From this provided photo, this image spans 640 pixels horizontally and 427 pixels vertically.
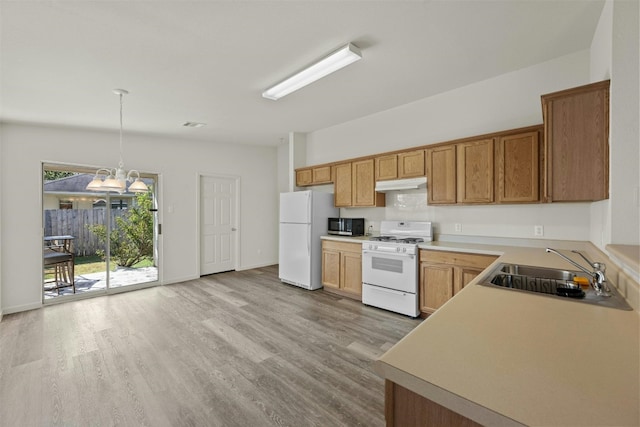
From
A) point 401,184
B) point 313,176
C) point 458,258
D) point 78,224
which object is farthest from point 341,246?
point 78,224

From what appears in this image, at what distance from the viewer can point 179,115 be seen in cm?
410

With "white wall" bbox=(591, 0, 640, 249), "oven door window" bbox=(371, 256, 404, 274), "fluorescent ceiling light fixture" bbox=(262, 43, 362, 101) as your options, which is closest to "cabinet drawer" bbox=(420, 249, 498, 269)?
"oven door window" bbox=(371, 256, 404, 274)

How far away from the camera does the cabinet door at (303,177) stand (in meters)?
5.17

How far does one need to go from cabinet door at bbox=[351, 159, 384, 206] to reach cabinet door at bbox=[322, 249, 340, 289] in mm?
883

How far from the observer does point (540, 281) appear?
189 centimetres

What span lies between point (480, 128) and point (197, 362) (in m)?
3.90

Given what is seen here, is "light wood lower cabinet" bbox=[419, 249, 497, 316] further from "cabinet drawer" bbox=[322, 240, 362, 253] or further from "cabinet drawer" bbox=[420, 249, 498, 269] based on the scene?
"cabinet drawer" bbox=[322, 240, 362, 253]

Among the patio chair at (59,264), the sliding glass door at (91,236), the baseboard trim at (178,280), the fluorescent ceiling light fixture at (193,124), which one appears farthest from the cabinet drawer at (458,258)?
the patio chair at (59,264)

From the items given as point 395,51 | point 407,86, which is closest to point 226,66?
point 395,51

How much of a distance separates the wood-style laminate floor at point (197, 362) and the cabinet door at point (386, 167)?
1.83 m

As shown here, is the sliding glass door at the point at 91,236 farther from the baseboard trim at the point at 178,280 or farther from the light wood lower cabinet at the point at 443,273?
the light wood lower cabinet at the point at 443,273

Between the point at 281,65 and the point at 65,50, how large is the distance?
180cm

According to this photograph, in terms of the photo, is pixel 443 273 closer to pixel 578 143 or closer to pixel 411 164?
pixel 411 164

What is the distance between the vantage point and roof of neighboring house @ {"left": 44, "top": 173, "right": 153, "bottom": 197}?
4383 mm
